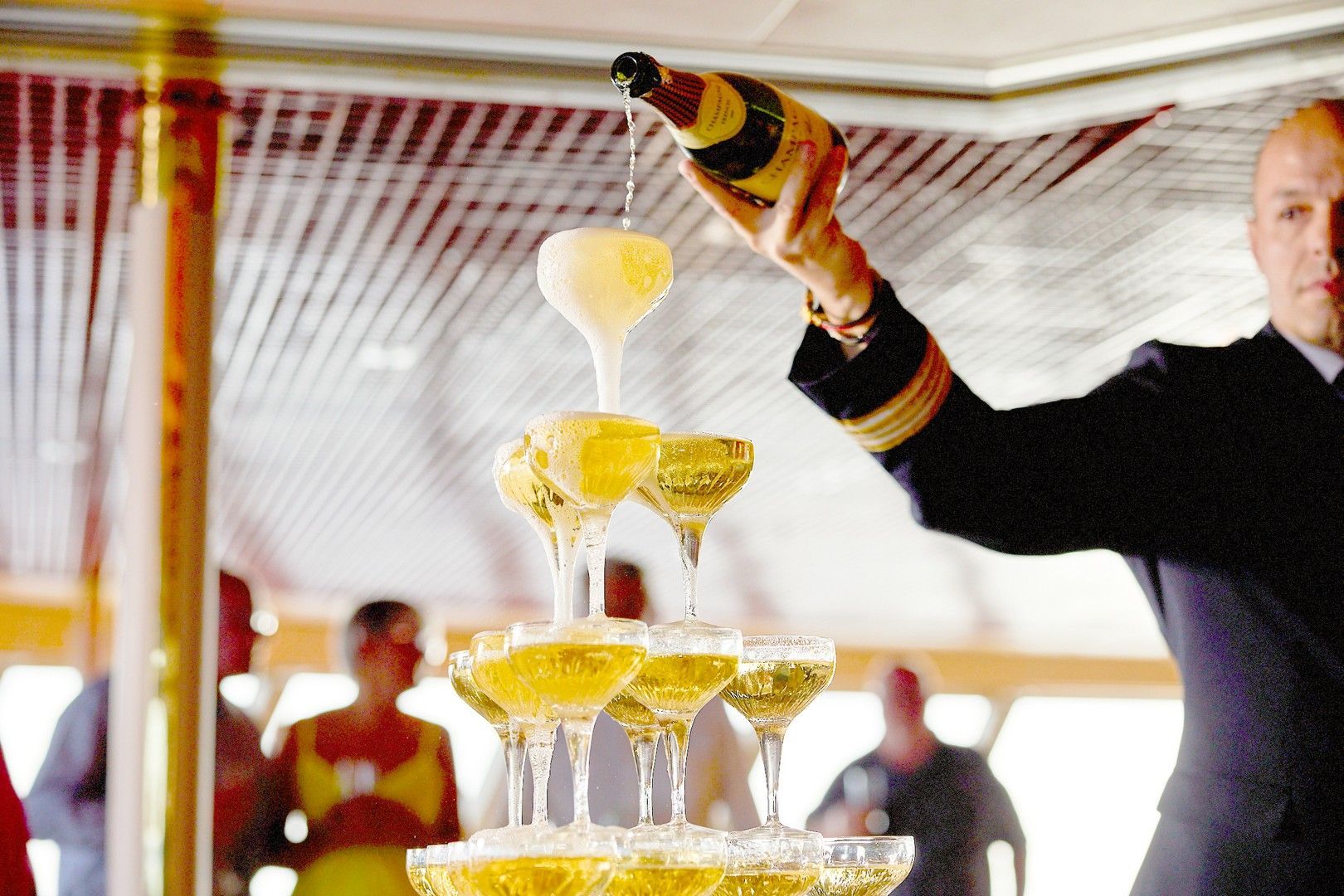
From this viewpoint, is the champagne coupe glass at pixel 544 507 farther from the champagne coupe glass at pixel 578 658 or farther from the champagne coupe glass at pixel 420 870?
the champagne coupe glass at pixel 420 870

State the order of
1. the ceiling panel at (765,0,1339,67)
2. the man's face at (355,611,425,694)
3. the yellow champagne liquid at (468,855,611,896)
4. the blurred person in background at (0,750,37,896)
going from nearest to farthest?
1. the yellow champagne liquid at (468,855,611,896)
2. the blurred person in background at (0,750,37,896)
3. the ceiling panel at (765,0,1339,67)
4. the man's face at (355,611,425,694)

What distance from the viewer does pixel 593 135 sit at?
9.18 feet

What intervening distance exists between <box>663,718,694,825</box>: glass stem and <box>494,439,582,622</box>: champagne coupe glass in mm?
146

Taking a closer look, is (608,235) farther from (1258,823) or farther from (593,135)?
(593,135)

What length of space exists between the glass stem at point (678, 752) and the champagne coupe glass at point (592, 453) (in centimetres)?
20

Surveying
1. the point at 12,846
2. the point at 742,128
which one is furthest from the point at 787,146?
the point at 12,846

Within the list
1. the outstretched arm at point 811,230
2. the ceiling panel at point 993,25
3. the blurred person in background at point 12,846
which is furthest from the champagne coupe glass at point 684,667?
the ceiling panel at point 993,25

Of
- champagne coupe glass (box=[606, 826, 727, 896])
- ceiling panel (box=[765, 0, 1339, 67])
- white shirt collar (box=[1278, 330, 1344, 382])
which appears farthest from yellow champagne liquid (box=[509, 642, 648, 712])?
ceiling panel (box=[765, 0, 1339, 67])

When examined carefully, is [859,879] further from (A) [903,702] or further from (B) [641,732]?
(A) [903,702]

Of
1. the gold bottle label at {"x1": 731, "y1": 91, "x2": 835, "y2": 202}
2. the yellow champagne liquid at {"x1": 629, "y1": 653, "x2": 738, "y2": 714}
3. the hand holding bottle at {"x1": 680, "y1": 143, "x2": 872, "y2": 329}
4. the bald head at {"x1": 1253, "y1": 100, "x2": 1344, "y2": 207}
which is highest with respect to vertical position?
the bald head at {"x1": 1253, "y1": 100, "x2": 1344, "y2": 207}

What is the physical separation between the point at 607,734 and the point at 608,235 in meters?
1.33

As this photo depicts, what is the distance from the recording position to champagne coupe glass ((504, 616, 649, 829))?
3.45 feet

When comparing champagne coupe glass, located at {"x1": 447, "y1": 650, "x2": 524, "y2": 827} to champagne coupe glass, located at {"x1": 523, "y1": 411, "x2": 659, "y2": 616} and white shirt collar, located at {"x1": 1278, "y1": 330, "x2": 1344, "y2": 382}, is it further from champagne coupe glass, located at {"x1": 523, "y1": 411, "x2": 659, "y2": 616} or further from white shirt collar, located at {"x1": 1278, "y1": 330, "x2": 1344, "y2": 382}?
white shirt collar, located at {"x1": 1278, "y1": 330, "x2": 1344, "y2": 382}

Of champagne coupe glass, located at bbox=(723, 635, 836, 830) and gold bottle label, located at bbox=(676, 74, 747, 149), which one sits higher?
gold bottle label, located at bbox=(676, 74, 747, 149)
